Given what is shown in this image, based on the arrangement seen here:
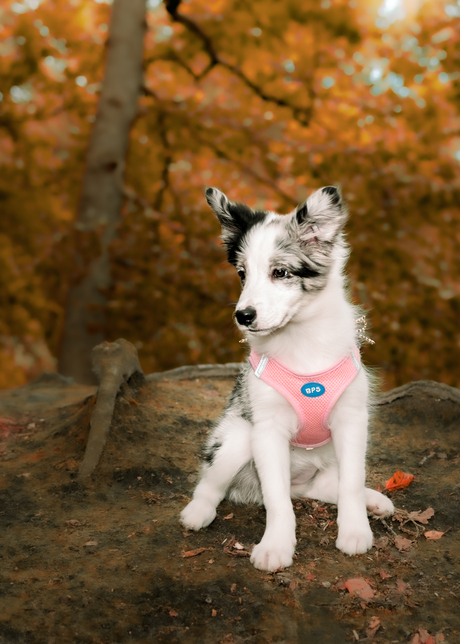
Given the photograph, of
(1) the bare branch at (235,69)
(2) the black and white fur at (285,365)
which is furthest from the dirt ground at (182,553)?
(1) the bare branch at (235,69)

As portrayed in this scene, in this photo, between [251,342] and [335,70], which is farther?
[335,70]

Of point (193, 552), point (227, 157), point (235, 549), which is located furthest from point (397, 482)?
point (227, 157)

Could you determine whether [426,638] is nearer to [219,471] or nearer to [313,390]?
[313,390]

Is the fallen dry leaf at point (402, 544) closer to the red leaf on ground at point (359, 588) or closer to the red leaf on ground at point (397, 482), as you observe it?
the red leaf on ground at point (359, 588)

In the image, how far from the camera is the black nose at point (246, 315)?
2.79 m

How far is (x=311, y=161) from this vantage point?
845 centimetres

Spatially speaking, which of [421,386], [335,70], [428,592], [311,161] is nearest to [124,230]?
[311,161]

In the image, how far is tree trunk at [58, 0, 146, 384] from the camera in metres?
8.60

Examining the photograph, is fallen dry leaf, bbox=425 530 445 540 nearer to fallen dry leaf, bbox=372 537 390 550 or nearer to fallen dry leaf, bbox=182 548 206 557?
fallen dry leaf, bbox=372 537 390 550

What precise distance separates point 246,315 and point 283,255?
427 mm

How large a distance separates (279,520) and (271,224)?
1.61 meters

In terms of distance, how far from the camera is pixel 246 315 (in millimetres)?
2795

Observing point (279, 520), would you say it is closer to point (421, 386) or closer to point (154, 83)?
point (421, 386)

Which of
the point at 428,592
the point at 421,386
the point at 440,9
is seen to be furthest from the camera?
the point at 440,9
